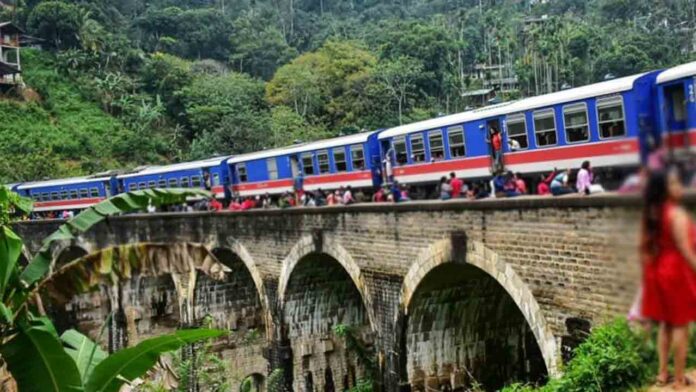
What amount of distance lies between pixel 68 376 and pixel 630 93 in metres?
8.07

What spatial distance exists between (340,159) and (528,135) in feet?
29.2

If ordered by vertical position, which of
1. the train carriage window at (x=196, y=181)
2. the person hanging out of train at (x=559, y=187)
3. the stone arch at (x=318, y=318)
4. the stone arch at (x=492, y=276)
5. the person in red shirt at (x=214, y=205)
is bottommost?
the stone arch at (x=318, y=318)

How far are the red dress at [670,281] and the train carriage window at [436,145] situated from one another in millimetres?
17830

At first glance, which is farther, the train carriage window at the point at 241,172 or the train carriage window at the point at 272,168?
the train carriage window at the point at 241,172

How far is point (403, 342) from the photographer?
17312 mm

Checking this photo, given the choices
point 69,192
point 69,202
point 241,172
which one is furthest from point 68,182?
point 241,172

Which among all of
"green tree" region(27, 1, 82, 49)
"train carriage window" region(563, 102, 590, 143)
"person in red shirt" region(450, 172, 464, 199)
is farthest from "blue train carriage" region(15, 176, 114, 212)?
"green tree" region(27, 1, 82, 49)

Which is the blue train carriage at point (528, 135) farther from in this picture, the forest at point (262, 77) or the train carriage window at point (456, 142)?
the forest at point (262, 77)

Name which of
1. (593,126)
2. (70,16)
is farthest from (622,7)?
(593,126)

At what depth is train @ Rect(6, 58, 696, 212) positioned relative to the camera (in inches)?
319

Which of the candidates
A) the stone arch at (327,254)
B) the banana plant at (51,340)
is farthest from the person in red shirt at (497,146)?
the banana plant at (51,340)

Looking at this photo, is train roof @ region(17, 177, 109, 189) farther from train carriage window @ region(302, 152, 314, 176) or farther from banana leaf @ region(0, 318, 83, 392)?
banana leaf @ region(0, 318, 83, 392)

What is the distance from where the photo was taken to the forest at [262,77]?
55.1 metres

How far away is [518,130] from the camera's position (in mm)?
15516
